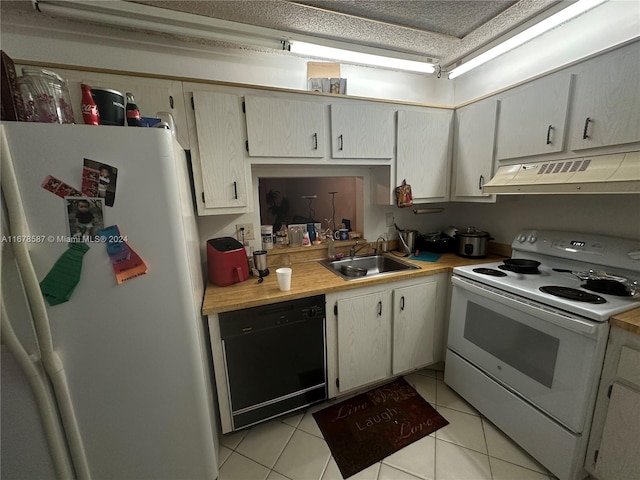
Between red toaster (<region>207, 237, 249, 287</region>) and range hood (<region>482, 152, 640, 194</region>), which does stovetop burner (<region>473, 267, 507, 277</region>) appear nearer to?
range hood (<region>482, 152, 640, 194</region>)

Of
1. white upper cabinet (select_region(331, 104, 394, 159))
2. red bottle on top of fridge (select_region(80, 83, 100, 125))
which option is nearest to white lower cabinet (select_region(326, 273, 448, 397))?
white upper cabinet (select_region(331, 104, 394, 159))

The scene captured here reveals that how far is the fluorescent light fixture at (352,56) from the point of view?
1528 millimetres

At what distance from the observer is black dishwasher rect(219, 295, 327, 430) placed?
1390 mm

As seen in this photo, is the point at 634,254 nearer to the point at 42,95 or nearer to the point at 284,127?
the point at 284,127

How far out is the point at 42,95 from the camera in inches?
35.8

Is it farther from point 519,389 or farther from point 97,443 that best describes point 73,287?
point 519,389

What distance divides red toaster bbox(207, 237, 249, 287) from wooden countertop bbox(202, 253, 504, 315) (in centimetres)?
5

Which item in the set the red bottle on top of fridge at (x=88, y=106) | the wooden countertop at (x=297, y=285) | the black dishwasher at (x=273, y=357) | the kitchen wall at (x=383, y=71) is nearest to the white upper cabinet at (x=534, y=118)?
the kitchen wall at (x=383, y=71)

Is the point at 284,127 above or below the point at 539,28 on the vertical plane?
below

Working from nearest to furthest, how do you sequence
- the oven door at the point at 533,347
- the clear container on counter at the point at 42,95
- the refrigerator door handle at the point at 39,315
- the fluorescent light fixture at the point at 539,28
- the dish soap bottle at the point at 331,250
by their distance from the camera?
1. the refrigerator door handle at the point at 39,315
2. the clear container on counter at the point at 42,95
3. the oven door at the point at 533,347
4. the fluorescent light fixture at the point at 539,28
5. the dish soap bottle at the point at 331,250

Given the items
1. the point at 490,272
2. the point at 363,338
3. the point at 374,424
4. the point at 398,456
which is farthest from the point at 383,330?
the point at 490,272

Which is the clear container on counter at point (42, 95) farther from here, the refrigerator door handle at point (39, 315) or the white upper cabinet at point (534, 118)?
the white upper cabinet at point (534, 118)

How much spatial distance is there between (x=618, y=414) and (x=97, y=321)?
2193mm

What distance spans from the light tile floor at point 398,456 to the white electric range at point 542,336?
0.09 metres
